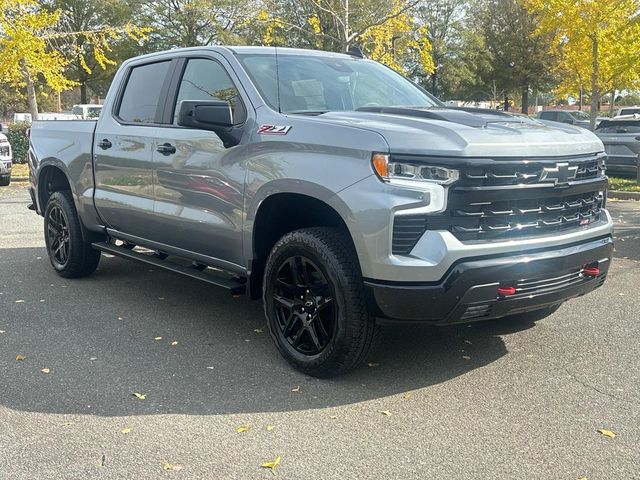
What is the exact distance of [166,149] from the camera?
200 inches

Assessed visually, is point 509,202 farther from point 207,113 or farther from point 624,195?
point 624,195

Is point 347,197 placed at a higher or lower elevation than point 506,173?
lower

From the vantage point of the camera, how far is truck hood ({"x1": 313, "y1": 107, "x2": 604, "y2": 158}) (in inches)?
143

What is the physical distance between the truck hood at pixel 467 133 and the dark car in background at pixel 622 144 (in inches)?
447

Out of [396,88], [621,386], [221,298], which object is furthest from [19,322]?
[621,386]

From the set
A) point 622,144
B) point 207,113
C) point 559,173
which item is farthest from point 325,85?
point 622,144

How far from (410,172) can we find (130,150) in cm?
275

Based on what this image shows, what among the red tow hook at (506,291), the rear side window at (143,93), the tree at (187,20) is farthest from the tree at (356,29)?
the red tow hook at (506,291)

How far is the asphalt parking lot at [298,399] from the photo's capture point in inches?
125

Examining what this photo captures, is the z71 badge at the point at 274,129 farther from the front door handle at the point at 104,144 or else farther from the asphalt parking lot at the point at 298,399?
the front door handle at the point at 104,144

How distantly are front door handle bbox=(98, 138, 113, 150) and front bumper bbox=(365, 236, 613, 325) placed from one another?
3.05 m

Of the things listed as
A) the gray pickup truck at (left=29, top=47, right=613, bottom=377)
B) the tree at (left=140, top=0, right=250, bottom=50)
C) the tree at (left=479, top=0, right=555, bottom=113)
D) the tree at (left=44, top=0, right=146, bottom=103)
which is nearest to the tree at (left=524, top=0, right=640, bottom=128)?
the gray pickup truck at (left=29, top=47, right=613, bottom=377)

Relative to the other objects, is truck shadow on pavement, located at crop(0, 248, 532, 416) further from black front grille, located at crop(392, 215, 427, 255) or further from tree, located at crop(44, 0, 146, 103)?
tree, located at crop(44, 0, 146, 103)

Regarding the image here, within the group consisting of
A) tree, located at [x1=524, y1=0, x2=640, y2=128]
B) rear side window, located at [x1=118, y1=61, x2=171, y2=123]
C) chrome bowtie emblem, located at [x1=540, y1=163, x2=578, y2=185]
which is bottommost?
chrome bowtie emblem, located at [x1=540, y1=163, x2=578, y2=185]
